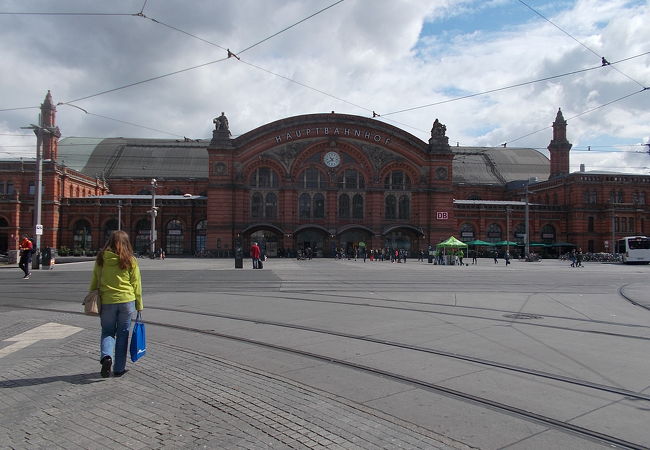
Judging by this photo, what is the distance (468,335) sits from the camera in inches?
369

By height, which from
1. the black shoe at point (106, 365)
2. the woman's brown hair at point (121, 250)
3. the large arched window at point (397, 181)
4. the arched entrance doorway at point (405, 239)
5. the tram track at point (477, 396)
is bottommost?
the tram track at point (477, 396)

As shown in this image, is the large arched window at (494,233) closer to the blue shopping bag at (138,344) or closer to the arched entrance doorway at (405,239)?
the arched entrance doorway at (405,239)

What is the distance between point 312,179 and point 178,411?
57569 millimetres

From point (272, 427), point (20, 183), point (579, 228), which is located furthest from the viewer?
point (579, 228)

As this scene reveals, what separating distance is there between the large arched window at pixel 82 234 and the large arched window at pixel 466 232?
48.4 m

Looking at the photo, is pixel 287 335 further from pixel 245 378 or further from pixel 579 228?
pixel 579 228

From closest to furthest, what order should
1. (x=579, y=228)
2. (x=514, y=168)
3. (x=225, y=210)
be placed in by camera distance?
(x=225, y=210)
(x=579, y=228)
(x=514, y=168)

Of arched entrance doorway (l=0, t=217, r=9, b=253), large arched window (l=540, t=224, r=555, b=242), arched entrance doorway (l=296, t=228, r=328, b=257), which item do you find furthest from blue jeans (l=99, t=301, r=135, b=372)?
large arched window (l=540, t=224, r=555, b=242)

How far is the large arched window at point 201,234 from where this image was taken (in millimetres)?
66625

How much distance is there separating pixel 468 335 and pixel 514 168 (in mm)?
87260

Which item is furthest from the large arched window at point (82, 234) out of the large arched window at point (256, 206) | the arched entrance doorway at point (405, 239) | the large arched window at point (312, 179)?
the arched entrance doorway at point (405, 239)

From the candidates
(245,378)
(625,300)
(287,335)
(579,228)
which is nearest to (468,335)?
(287,335)

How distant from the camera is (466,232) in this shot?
72.6 meters

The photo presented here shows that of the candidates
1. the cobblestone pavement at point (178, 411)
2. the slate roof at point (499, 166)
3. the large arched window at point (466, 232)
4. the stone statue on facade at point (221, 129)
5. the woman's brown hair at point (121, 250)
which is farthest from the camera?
the slate roof at point (499, 166)
